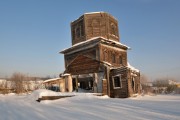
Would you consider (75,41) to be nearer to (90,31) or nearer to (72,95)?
(90,31)

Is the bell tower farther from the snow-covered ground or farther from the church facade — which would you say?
the snow-covered ground

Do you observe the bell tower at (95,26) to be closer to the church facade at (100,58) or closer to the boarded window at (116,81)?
the church facade at (100,58)

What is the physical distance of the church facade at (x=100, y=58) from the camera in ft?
71.7

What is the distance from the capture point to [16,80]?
63562mm

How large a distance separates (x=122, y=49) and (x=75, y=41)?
643cm

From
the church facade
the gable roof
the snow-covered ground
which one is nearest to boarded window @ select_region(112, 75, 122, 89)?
the church facade

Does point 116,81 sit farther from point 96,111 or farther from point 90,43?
point 96,111

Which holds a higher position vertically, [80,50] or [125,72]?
[80,50]

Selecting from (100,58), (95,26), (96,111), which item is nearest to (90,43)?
(100,58)

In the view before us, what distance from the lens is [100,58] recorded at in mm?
22891

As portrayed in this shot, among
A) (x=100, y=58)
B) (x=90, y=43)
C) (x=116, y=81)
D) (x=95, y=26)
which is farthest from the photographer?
(x=95, y=26)

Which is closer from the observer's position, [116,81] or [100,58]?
[116,81]

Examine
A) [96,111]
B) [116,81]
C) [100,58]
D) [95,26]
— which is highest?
[95,26]

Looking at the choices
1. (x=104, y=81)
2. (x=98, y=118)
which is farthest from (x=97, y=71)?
(x=98, y=118)
